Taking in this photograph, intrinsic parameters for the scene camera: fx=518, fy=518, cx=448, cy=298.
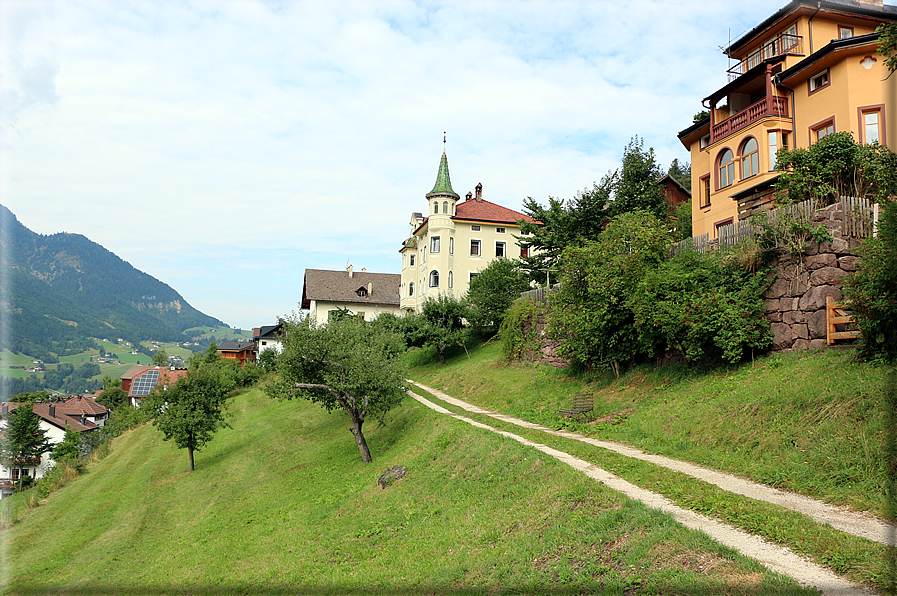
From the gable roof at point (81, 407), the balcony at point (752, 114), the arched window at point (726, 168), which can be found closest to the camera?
the balcony at point (752, 114)

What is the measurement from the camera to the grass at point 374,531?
7.49m

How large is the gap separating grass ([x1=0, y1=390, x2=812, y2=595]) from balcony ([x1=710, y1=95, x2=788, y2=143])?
20.3 meters

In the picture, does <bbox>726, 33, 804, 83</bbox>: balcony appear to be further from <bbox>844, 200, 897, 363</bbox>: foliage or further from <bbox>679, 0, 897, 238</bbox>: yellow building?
<bbox>844, 200, 897, 363</bbox>: foliage

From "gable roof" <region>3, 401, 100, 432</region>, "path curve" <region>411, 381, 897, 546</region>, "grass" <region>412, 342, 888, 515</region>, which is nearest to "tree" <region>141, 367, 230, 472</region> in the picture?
"grass" <region>412, 342, 888, 515</region>

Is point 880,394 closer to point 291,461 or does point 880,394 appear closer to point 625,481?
point 625,481

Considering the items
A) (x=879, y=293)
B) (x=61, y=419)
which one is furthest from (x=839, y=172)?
(x=61, y=419)

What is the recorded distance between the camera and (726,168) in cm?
2678

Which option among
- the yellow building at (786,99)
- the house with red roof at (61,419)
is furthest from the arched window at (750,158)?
the house with red roof at (61,419)

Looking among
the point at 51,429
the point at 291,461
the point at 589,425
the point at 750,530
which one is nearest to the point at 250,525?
the point at 291,461

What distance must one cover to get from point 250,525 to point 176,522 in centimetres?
635

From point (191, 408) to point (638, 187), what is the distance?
32.2m

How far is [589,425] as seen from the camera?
16891 millimetres

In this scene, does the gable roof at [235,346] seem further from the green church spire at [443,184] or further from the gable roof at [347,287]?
the green church spire at [443,184]

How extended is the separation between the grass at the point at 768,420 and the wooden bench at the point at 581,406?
0.97 feet
